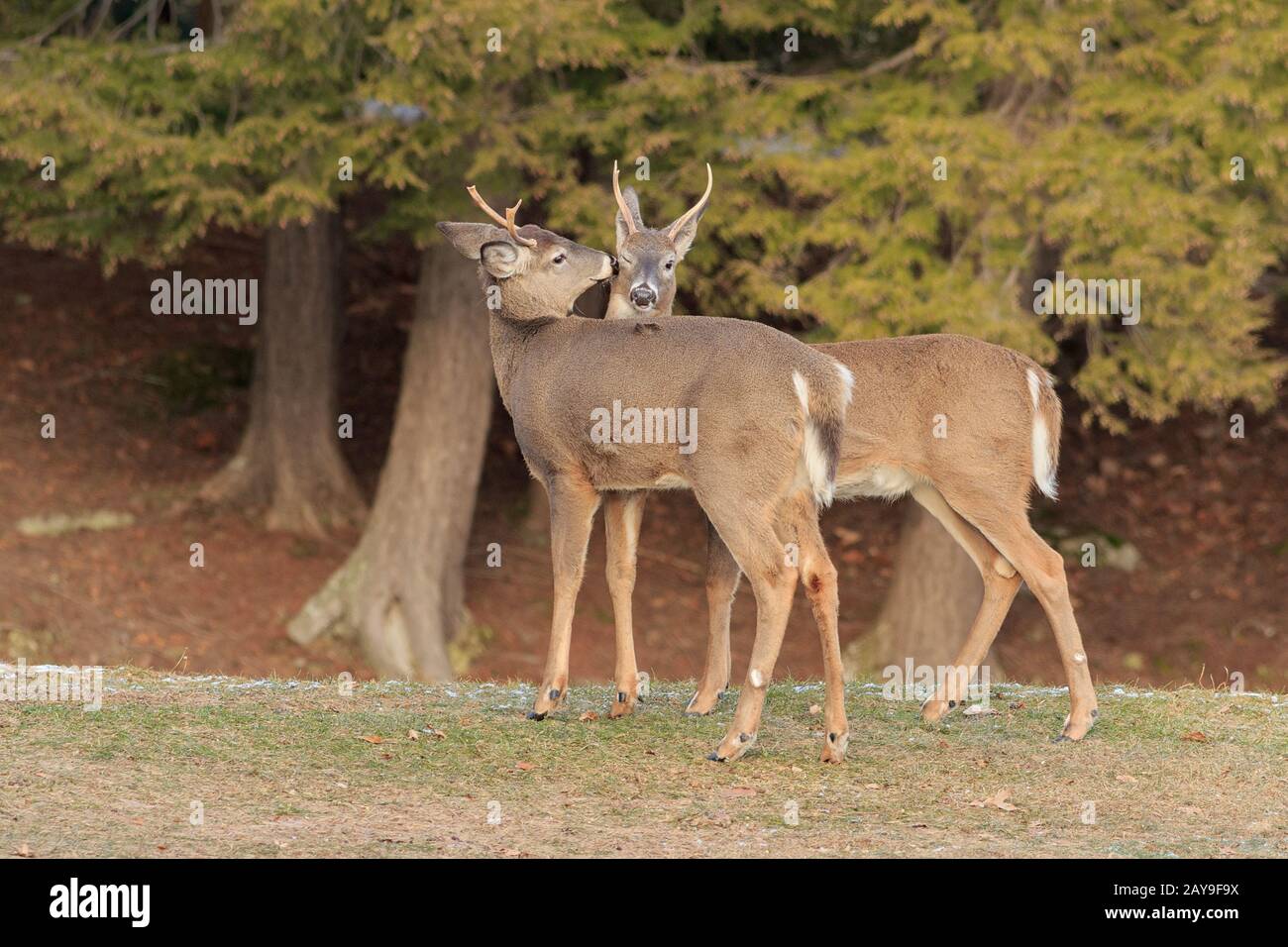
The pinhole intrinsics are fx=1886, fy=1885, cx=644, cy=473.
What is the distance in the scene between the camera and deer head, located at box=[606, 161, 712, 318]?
888cm

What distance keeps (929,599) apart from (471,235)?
8.24 metres

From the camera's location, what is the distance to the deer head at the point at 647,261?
29.1ft

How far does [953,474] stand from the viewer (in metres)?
8.39

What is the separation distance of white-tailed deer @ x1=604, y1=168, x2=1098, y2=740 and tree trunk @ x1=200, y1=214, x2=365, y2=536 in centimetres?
881

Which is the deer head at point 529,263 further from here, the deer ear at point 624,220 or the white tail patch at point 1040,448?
the white tail patch at point 1040,448

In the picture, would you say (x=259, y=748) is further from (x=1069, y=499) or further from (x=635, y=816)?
(x=1069, y=499)

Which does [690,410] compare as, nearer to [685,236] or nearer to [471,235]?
[471,235]

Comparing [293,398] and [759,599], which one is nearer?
[759,599]

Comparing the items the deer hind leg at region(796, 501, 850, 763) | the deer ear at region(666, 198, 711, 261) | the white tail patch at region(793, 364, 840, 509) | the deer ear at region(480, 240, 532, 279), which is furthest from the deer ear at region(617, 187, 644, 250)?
the deer hind leg at region(796, 501, 850, 763)

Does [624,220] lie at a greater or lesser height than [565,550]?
greater

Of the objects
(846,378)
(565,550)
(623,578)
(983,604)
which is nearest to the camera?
(846,378)

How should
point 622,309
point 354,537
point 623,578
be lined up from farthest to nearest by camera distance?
1. point 354,537
2. point 622,309
3. point 623,578

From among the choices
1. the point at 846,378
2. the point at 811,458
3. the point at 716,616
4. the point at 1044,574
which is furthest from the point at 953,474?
the point at 716,616

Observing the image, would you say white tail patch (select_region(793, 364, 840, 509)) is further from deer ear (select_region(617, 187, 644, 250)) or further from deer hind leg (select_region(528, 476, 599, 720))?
deer ear (select_region(617, 187, 644, 250))
